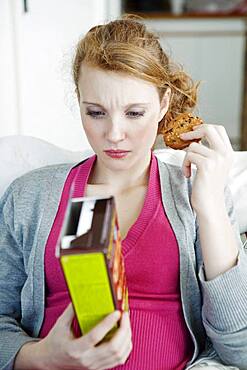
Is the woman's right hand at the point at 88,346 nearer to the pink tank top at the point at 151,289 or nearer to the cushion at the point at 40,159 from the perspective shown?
the pink tank top at the point at 151,289

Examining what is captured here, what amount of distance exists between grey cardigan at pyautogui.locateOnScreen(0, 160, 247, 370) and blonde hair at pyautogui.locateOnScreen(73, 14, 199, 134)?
166 mm

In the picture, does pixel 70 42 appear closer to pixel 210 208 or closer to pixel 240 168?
pixel 240 168

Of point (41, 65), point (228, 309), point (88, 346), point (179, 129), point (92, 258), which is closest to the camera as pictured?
point (92, 258)

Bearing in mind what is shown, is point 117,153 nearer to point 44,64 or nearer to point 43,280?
point 43,280

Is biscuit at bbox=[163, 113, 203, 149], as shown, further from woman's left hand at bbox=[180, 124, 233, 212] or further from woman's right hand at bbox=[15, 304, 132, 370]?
woman's right hand at bbox=[15, 304, 132, 370]

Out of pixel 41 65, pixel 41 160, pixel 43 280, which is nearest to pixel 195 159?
pixel 43 280

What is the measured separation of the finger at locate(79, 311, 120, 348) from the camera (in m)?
0.84

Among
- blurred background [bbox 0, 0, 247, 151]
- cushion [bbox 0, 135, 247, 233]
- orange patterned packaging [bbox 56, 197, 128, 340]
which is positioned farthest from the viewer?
blurred background [bbox 0, 0, 247, 151]

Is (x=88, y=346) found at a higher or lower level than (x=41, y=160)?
lower

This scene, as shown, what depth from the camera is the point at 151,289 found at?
1.17m

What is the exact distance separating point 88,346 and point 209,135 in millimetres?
444

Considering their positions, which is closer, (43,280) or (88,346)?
(88,346)

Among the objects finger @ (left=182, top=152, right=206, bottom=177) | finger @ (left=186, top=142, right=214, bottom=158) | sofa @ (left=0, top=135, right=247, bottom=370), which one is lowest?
sofa @ (left=0, top=135, right=247, bottom=370)

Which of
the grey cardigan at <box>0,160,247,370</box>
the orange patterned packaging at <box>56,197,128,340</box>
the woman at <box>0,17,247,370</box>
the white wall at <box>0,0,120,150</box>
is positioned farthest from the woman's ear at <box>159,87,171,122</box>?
the white wall at <box>0,0,120,150</box>
